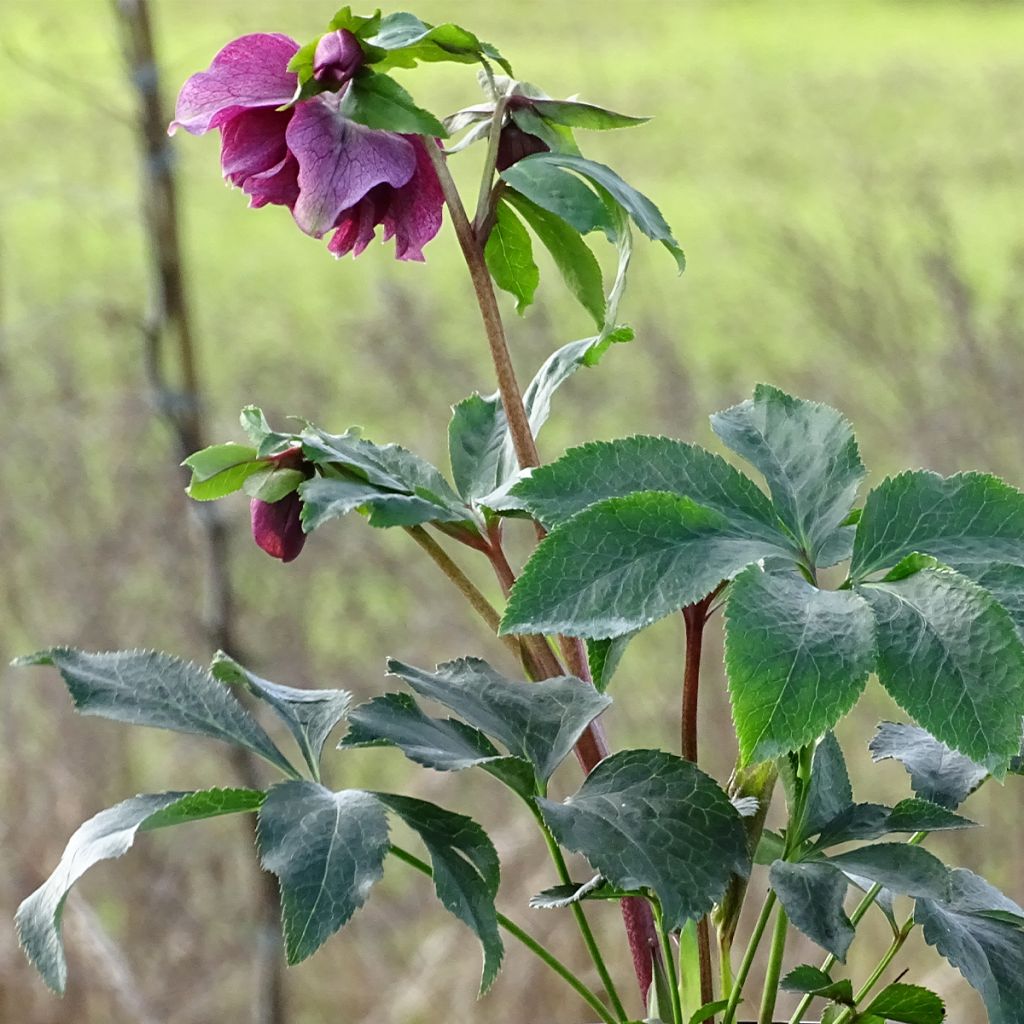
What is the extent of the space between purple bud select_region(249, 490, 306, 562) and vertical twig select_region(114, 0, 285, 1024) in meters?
0.57

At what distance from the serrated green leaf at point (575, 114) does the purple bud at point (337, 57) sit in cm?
6

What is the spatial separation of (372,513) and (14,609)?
130 cm

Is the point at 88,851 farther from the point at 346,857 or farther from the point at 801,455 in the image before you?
the point at 801,455

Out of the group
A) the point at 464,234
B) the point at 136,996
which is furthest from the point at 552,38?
the point at 464,234

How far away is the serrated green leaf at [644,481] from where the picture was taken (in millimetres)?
368

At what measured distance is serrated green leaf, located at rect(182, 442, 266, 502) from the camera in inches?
16.9

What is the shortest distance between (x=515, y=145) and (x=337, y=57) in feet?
0.22

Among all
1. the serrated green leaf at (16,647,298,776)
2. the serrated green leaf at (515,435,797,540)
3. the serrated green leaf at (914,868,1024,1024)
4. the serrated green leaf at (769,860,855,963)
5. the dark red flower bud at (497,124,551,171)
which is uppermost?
the dark red flower bud at (497,124,551,171)

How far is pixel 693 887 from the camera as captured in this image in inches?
14.4

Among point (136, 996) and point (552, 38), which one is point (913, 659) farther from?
point (552, 38)

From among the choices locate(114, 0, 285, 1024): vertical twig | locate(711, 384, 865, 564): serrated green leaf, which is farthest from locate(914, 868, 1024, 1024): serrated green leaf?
locate(114, 0, 285, 1024): vertical twig

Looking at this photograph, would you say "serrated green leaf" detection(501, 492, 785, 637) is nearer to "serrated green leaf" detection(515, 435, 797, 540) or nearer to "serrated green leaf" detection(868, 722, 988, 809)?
"serrated green leaf" detection(515, 435, 797, 540)

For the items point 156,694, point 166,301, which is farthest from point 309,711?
point 166,301

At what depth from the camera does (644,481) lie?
0.37 meters
